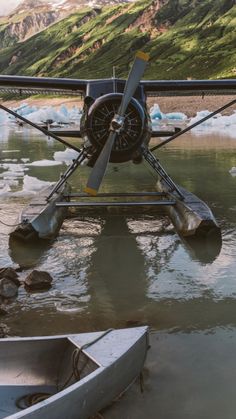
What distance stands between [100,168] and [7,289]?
3.45m

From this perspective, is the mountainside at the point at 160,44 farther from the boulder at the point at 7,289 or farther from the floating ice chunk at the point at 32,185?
the boulder at the point at 7,289

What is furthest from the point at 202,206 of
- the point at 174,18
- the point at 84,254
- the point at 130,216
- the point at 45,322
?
the point at 174,18

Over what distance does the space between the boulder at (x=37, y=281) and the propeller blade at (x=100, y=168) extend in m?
2.46

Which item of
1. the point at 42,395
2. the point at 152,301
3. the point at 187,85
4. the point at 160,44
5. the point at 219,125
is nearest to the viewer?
the point at 42,395

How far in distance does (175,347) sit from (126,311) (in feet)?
3.75

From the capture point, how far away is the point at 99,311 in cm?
626

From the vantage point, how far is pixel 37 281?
22.8ft

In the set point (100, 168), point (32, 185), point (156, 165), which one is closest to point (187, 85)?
point (156, 165)

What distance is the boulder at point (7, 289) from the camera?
6594 millimetres

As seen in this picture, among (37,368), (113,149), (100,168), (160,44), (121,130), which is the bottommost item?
(37,368)

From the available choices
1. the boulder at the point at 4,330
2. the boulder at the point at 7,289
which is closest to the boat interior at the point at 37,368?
the boulder at the point at 4,330

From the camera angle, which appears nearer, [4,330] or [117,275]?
[4,330]

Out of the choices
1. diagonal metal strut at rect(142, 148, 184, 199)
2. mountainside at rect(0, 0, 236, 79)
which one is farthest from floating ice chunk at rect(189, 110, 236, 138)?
mountainside at rect(0, 0, 236, 79)

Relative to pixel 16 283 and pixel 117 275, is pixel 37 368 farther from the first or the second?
pixel 117 275
